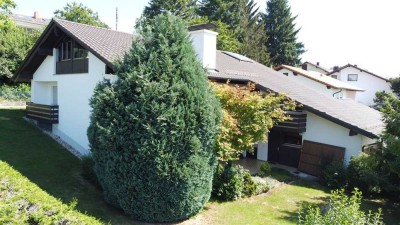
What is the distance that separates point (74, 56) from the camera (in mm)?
16641

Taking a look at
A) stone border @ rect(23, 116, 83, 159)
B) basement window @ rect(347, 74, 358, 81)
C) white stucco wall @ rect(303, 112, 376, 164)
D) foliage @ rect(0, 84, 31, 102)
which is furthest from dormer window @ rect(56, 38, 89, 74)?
basement window @ rect(347, 74, 358, 81)

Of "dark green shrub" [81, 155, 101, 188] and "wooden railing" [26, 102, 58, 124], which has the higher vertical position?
"wooden railing" [26, 102, 58, 124]

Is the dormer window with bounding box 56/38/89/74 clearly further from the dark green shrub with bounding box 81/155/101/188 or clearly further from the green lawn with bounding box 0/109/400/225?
the dark green shrub with bounding box 81/155/101/188

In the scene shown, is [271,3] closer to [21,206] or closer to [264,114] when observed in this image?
[264,114]

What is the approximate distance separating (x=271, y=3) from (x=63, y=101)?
45090 mm

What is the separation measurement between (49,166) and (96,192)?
3.43m

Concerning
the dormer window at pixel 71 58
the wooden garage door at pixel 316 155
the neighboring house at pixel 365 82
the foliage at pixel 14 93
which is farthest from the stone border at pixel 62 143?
the neighboring house at pixel 365 82

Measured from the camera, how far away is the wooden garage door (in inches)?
640

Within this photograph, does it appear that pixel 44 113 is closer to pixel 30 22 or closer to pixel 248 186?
pixel 248 186

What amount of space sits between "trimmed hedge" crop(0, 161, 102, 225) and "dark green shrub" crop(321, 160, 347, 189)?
449 inches

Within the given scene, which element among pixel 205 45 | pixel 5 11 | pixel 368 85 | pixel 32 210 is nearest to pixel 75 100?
pixel 205 45

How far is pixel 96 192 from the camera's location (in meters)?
11.8

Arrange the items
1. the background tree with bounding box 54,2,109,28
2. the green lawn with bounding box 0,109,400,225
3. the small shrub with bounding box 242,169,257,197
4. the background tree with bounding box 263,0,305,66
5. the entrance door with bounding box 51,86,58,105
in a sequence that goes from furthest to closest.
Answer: the background tree with bounding box 263,0,305,66
the background tree with bounding box 54,2,109,28
the entrance door with bounding box 51,86,58,105
the small shrub with bounding box 242,169,257,197
the green lawn with bounding box 0,109,400,225

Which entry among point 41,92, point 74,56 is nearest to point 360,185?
point 74,56
